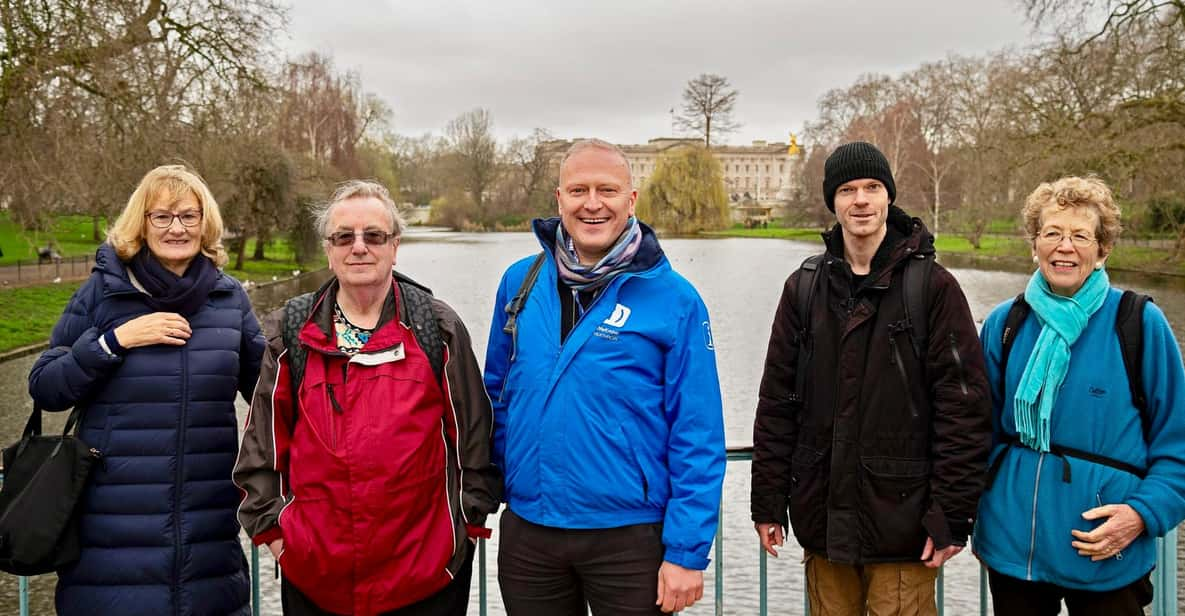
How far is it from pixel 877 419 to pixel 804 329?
354 millimetres

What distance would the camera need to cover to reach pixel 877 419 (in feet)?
9.39

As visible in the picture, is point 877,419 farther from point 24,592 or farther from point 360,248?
point 24,592

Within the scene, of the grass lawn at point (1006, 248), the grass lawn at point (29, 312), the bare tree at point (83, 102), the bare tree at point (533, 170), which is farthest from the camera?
the bare tree at point (533, 170)

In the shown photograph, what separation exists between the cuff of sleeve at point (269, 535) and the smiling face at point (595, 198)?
1200 millimetres

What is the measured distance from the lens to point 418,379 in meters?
2.75

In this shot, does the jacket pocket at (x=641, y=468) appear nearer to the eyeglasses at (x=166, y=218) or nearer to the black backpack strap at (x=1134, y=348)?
the black backpack strap at (x=1134, y=348)

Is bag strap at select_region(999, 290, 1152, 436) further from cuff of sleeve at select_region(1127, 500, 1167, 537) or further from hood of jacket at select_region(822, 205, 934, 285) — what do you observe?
hood of jacket at select_region(822, 205, 934, 285)

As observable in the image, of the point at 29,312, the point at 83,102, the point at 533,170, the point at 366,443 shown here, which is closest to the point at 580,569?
the point at 366,443

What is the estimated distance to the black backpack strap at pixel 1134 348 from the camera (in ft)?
9.13

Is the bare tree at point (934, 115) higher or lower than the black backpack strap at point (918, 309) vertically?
higher

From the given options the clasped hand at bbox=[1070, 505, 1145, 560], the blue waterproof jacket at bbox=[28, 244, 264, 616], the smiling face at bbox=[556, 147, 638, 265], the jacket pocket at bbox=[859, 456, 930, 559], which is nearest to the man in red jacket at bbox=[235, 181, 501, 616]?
the blue waterproof jacket at bbox=[28, 244, 264, 616]

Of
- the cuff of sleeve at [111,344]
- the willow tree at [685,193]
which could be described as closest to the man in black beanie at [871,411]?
the cuff of sleeve at [111,344]

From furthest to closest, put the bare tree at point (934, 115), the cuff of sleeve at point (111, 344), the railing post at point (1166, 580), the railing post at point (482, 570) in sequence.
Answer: the bare tree at point (934, 115)
the railing post at point (482, 570)
the railing post at point (1166, 580)
the cuff of sleeve at point (111, 344)

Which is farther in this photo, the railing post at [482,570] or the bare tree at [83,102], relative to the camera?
the bare tree at [83,102]
